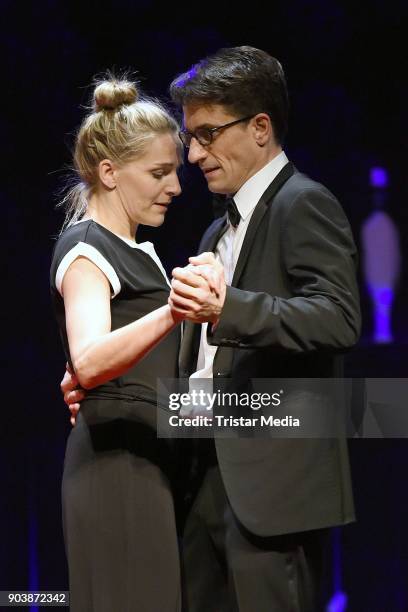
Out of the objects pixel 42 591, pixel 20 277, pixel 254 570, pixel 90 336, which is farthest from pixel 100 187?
pixel 42 591

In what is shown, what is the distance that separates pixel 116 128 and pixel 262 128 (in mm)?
310

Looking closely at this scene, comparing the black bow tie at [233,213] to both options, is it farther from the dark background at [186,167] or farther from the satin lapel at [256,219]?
the dark background at [186,167]

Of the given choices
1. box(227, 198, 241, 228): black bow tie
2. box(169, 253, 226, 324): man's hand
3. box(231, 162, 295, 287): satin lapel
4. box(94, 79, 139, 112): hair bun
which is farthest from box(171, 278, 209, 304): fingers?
box(94, 79, 139, 112): hair bun

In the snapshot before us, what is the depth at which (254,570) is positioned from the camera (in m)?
1.80

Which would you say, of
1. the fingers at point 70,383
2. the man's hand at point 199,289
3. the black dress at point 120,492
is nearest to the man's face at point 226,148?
the black dress at point 120,492

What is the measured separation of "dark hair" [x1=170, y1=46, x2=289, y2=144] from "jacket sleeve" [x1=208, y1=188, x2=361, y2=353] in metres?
0.26

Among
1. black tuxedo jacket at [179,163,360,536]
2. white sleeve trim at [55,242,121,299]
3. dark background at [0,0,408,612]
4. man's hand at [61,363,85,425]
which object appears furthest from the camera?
dark background at [0,0,408,612]

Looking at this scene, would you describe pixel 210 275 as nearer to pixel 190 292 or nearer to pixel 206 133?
pixel 190 292

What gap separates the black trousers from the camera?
180 cm

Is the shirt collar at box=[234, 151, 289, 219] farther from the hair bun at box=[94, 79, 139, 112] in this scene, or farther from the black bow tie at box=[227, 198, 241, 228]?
the hair bun at box=[94, 79, 139, 112]

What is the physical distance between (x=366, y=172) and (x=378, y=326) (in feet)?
1.67

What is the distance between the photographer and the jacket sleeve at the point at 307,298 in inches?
65.1

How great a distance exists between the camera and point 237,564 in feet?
5.96

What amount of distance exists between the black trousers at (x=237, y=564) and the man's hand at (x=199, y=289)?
1.48ft
